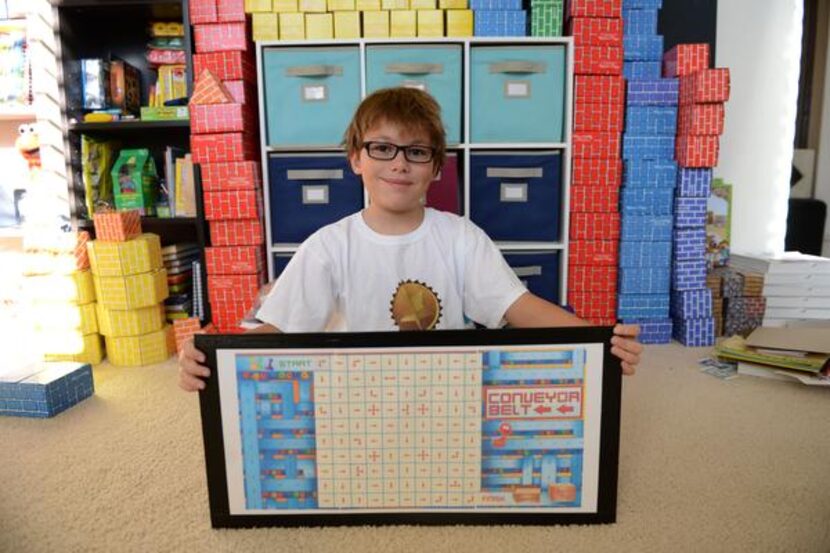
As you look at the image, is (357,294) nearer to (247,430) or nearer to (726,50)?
(247,430)

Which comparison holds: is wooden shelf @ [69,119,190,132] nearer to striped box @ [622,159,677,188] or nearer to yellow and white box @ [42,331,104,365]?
yellow and white box @ [42,331,104,365]

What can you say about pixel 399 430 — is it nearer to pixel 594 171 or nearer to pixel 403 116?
pixel 403 116

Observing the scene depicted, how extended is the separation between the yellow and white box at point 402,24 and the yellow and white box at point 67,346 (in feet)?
4.90

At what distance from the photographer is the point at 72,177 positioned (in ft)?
7.20

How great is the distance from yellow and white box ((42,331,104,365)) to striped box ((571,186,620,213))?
1775mm

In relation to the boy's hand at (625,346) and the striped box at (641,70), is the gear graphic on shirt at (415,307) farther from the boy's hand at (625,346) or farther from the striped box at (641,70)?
the striped box at (641,70)

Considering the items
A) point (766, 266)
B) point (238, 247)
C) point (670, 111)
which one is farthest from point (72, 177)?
point (766, 266)

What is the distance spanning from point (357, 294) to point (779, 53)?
2.38m

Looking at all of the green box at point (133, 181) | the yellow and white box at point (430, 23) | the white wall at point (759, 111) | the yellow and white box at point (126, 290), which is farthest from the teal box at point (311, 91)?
the white wall at point (759, 111)

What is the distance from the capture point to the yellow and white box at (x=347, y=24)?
2.04m

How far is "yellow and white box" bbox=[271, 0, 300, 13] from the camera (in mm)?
2037

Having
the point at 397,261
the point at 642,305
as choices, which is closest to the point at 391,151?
the point at 397,261

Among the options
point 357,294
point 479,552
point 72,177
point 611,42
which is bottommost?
point 479,552

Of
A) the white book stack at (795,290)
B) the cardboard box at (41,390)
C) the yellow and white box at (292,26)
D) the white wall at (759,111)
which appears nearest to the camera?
the cardboard box at (41,390)
